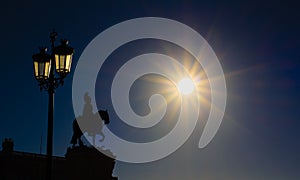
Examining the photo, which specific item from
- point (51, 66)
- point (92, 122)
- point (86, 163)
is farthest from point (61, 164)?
point (51, 66)

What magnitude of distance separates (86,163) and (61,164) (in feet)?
66.2

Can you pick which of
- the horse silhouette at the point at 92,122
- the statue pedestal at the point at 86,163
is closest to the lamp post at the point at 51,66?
the statue pedestal at the point at 86,163

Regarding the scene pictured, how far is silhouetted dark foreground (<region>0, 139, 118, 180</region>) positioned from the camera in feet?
75.7

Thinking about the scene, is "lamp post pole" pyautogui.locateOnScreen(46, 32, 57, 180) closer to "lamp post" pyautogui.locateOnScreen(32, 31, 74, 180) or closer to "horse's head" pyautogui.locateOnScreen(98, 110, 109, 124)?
"lamp post" pyautogui.locateOnScreen(32, 31, 74, 180)

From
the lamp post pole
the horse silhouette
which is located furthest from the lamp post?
the horse silhouette

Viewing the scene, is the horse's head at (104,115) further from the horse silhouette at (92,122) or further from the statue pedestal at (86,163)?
the statue pedestal at (86,163)

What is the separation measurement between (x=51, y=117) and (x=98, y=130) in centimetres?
1517

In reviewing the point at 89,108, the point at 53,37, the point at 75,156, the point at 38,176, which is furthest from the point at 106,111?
the point at 38,176

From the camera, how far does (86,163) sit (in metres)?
23.1

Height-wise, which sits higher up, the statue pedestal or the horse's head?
the horse's head

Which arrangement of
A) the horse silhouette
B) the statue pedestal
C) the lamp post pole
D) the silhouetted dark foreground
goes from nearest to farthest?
the lamp post pole
the statue pedestal
the silhouetted dark foreground
the horse silhouette

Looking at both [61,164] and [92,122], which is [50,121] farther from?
[61,164]

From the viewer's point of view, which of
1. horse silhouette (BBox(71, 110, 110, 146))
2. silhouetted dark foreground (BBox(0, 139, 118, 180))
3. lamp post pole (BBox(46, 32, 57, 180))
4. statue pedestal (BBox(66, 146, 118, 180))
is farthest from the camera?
horse silhouette (BBox(71, 110, 110, 146))

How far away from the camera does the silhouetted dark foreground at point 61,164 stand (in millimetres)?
23062
